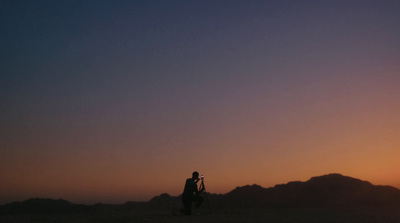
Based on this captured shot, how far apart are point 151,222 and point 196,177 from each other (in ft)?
11.6

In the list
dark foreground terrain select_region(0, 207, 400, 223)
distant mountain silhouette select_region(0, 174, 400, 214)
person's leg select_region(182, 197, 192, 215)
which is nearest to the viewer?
dark foreground terrain select_region(0, 207, 400, 223)

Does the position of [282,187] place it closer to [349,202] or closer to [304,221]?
[349,202]

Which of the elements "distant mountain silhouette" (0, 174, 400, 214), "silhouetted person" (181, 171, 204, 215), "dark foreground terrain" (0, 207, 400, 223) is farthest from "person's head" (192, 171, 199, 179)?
"distant mountain silhouette" (0, 174, 400, 214)

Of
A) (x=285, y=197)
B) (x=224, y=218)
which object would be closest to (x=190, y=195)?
(x=224, y=218)

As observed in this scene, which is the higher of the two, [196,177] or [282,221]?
[196,177]

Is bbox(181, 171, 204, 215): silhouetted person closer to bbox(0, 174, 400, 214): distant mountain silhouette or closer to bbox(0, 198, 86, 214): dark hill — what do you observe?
bbox(0, 174, 400, 214): distant mountain silhouette

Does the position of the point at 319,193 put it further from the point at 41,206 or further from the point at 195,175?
the point at 41,206

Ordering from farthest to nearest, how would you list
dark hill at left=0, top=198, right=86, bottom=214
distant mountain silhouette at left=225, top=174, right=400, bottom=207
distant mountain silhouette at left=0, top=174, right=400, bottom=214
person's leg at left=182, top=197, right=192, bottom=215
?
1. distant mountain silhouette at left=225, top=174, right=400, bottom=207
2. distant mountain silhouette at left=0, top=174, right=400, bottom=214
3. dark hill at left=0, top=198, right=86, bottom=214
4. person's leg at left=182, top=197, right=192, bottom=215

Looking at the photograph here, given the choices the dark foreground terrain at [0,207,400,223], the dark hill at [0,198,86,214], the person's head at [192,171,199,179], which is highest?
the dark hill at [0,198,86,214]

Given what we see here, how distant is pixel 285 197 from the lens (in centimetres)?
4162

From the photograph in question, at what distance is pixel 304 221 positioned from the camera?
578 inches

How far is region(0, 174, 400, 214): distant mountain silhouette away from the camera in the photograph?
38031 millimetres

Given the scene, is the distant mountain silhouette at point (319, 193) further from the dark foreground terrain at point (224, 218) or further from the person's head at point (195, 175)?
the person's head at point (195, 175)

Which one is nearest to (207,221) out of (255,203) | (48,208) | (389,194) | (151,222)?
(151,222)
